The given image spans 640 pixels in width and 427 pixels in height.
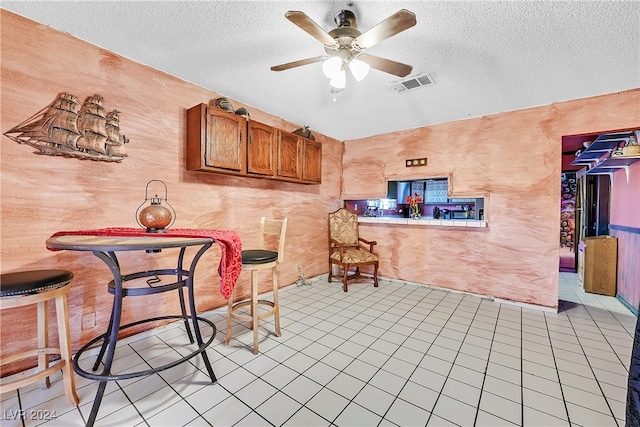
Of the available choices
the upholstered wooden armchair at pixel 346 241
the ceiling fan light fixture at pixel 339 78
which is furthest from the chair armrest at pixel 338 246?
the ceiling fan light fixture at pixel 339 78

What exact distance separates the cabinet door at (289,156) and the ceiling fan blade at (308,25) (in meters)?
1.82

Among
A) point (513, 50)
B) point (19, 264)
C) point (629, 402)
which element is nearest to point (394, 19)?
point (513, 50)

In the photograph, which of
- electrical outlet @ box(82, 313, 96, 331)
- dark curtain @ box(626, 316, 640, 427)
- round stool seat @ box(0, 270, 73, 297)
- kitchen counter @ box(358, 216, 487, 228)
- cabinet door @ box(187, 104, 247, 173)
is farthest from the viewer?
kitchen counter @ box(358, 216, 487, 228)

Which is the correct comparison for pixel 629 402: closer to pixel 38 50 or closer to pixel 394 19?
pixel 394 19

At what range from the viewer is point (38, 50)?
6.27 ft

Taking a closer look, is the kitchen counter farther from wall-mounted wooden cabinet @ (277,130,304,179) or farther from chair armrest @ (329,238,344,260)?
wall-mounted wooden cabinet @ (277,130,304,179)

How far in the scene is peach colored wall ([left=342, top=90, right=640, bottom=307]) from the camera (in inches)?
122

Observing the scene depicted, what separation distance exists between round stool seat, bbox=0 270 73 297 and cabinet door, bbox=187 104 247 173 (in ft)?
4.58

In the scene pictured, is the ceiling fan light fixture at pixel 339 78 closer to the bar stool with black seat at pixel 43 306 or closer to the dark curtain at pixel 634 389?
the dark curtain at pixel 634 389

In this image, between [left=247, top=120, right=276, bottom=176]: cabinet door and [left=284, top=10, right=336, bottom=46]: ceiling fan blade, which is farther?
[left=247, top=120, right=276, bottom=176]: cabinet door

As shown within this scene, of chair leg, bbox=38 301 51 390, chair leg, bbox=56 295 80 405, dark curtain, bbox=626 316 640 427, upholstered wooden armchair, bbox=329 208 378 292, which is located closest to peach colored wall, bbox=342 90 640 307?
upholstered wooden armchair, bbox=329 208 378 292

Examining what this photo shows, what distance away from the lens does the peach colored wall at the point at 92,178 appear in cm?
183

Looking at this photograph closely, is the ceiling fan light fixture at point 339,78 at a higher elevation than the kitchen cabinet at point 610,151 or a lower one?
higher

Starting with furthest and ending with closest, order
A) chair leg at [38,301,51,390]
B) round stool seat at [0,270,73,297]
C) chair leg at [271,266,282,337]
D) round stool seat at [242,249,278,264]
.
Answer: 1. chair leg at [271,266,282,337]
2. round stool seat at [242,249,278,264]
3. chair leg at [38,301,51,390]
4. round stool seat at [0,270,73,297]
